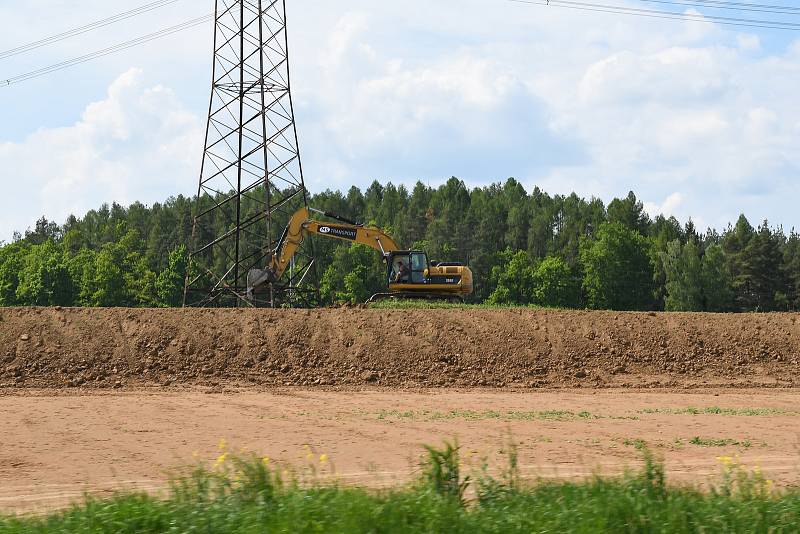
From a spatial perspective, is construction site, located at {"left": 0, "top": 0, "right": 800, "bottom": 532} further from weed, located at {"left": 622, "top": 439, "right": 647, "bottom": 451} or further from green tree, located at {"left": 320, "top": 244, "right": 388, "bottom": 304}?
green tree, located at {"left": 320, "top": 244, "right": 388, "bottom": 304}

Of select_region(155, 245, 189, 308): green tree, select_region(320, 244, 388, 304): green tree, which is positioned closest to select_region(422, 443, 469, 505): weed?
select_region(320, 244, 388, 304): green tree

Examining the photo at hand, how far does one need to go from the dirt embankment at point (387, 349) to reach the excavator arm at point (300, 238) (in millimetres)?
5901

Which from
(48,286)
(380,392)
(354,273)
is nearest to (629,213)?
(354,273)

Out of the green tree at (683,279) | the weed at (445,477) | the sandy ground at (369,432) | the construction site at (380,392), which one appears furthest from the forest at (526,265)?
the weed at (445,477)

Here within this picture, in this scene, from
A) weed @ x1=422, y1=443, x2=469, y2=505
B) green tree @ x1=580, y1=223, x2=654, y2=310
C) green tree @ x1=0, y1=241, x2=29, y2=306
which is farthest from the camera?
green tree @ x1=580, y1=223, x2=654, y2=310

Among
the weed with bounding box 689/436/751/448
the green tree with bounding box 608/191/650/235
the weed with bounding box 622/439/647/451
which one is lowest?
the weed with bounding box 689/436/751/448

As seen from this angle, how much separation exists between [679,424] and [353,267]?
68.2 m

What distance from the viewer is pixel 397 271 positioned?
34312 millimetres

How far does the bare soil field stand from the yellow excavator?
14.8 feet

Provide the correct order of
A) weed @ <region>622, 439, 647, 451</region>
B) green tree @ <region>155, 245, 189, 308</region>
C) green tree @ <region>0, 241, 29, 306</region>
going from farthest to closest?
green tree @ <region>155, 245, 189, 308</region> < green tree @ <region>0, 241, 29, 306</region> < weed @ <region>622, 439, 647, 451</region>

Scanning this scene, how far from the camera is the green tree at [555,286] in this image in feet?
275

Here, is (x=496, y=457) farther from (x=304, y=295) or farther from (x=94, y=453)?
(x=304, y=295)

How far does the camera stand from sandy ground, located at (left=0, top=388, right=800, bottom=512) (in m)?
13.7

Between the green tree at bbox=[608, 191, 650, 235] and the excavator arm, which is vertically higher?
the green tree at bbox=[608, 191, 650, 235]
